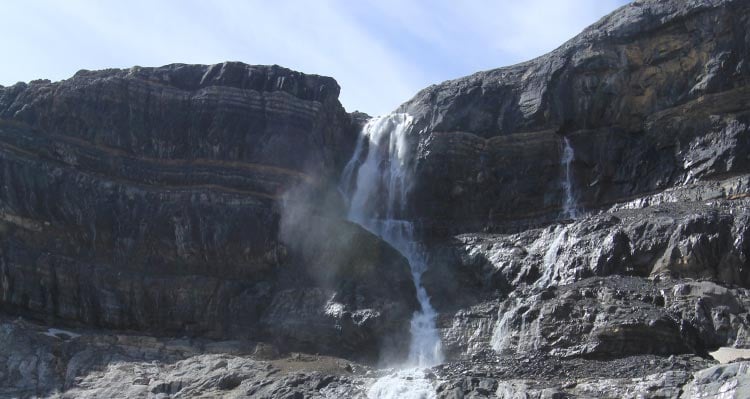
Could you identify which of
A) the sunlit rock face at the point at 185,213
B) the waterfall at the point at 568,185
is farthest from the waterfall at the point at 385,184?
the waterfall at the point at 568,185

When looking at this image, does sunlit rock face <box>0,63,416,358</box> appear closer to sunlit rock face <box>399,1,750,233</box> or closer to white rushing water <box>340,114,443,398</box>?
white rushing water <box>340,114,443,398</box>

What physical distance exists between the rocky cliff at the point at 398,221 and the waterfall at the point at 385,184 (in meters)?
0.33

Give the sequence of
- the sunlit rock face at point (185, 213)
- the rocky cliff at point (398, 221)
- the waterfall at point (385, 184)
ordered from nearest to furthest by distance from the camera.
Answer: the rocky cliff at point (398, 221)
the sunlit rock face at point (185, 213)
the waterfall at point (385, 184)

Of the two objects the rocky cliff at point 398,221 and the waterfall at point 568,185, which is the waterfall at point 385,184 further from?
the waterfall at point 568,185

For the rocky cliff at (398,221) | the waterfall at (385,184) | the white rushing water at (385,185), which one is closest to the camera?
the rocky cliff at (398,221)

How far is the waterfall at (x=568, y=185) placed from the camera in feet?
186

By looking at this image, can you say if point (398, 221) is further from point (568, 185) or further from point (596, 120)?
point (596, 120)

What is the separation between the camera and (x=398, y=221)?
6178cm

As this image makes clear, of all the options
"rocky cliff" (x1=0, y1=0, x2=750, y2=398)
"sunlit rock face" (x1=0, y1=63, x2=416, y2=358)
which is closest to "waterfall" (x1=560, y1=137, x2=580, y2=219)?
"rocky cliff" (x1=0, y1=0, x2=750, y2=398)

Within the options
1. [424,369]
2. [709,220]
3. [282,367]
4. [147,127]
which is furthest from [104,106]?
[709,220]

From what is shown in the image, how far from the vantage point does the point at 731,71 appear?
176 ft

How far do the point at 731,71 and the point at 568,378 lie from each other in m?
22.8

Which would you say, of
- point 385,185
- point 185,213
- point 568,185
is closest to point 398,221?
point 385,185

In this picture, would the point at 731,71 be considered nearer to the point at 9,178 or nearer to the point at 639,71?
the point at 639,71
